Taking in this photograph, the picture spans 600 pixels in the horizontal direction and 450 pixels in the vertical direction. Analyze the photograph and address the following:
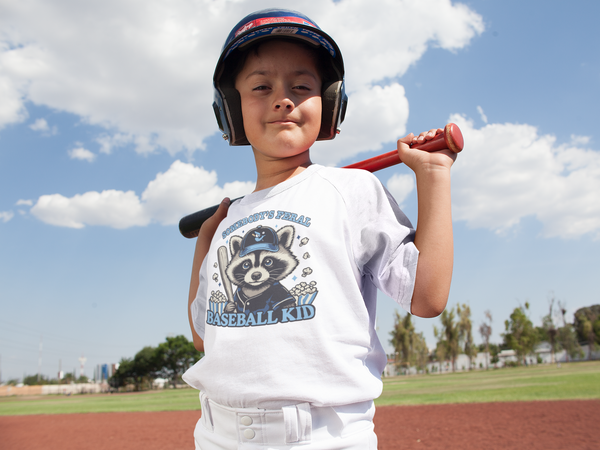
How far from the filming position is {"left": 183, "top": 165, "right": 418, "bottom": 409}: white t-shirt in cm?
109

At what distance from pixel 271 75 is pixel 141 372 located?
194 feet

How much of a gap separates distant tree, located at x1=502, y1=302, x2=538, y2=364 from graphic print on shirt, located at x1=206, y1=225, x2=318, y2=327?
49580 millimetres

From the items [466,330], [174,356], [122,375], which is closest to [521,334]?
[466,330]

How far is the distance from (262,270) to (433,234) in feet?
1.64

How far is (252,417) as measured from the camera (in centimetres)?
109

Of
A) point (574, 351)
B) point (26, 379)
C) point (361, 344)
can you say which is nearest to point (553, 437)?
point (361, 344)

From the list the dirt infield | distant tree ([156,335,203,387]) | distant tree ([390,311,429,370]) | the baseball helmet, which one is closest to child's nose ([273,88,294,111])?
the baseball helmet

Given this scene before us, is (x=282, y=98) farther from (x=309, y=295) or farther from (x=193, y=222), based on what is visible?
(x=193, y=222)

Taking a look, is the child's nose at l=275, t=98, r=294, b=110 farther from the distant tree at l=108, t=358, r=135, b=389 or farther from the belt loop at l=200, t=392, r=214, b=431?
the distant tree at l=108, t=358, r=135, b=389

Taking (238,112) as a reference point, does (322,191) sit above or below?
below

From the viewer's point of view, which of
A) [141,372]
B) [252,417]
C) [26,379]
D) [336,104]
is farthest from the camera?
[26,379]

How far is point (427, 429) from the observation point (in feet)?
29.7

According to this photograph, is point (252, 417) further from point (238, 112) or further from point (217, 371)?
point (238, 112)

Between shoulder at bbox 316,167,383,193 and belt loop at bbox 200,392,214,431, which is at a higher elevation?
shoulder at bbox 316,167,383,193
